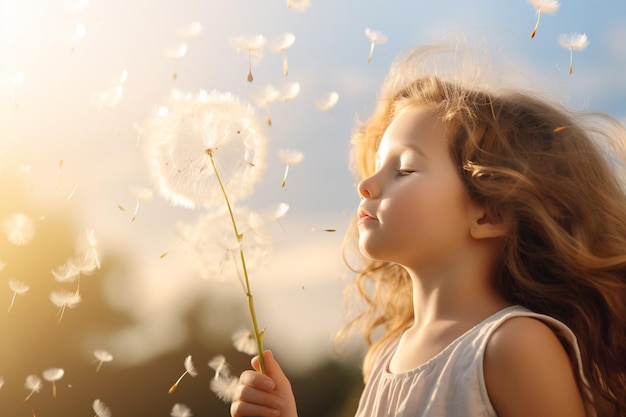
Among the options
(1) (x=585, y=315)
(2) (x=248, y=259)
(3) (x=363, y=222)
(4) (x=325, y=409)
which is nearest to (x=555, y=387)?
(1) (x=585, y=315)

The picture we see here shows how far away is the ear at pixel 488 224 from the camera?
1502mm

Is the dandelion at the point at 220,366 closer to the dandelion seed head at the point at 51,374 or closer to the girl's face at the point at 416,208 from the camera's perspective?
the girl's face at the point at 416,208

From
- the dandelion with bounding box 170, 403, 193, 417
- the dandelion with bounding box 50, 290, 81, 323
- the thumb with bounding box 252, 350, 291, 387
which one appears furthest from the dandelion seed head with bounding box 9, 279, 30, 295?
the thumb with bounding box 252, 350, 291, 387

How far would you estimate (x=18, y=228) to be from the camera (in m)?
2.20

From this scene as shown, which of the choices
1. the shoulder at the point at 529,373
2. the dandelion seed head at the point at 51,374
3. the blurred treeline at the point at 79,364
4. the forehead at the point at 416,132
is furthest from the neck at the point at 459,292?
the blurred treeline at the point at 79,364

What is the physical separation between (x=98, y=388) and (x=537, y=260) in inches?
136

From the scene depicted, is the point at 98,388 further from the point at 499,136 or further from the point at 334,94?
the point at 499,136

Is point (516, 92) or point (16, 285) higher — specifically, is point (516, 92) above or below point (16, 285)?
above

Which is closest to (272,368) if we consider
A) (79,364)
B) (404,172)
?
(404,172)

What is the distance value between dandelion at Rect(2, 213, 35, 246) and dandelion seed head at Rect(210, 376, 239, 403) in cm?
99

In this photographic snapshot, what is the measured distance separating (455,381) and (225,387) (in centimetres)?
48

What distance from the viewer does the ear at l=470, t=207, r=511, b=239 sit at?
1502 millimetres

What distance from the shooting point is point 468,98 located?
5.45 ft

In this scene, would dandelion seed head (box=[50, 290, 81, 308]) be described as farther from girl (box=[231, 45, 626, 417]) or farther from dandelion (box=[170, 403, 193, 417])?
girl (box=[231, 45, 626, 417])
